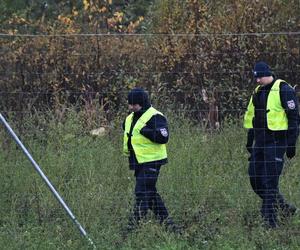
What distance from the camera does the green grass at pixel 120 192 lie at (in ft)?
22.9

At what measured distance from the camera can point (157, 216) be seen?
285 inches

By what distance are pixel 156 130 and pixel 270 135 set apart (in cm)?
118

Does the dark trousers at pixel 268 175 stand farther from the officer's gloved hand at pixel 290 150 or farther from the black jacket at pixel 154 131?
the black jacket at pixel 154 131

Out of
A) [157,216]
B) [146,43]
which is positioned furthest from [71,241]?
[146,43]

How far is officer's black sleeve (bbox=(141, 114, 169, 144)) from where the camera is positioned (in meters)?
6.98

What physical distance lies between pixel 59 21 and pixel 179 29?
195cm

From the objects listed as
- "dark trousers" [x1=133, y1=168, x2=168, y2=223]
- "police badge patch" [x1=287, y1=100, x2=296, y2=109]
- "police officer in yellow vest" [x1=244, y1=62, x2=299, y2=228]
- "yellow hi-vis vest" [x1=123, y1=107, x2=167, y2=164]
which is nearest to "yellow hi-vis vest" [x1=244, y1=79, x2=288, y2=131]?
"police officer in yellow vest" [x1=244, y1=62, x2=299, y2=228]

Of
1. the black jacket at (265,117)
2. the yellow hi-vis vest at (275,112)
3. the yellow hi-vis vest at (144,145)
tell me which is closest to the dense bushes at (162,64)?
the black jacket at (265,117)

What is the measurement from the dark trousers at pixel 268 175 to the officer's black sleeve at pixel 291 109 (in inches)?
5.5

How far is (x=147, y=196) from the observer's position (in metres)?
7.20

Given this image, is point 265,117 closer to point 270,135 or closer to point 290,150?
point 270,135

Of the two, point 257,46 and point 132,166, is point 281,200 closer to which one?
point 132,166

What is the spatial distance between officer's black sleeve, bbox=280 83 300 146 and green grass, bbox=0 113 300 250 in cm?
88

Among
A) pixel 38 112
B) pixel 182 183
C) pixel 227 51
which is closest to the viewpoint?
pixel 182 183
